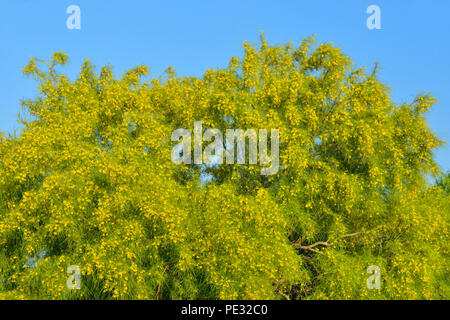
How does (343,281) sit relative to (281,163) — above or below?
below

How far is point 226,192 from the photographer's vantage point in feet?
61.6

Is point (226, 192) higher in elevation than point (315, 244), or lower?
higher

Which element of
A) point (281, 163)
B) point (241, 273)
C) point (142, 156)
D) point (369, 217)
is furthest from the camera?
point (369, 217)

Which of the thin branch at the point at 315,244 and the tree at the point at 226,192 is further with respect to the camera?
the thin branch at the point at 315,244

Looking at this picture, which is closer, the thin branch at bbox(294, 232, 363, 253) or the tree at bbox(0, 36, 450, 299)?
the tree at bbox(0, 36, 450, 299)

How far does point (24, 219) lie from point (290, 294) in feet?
41.1

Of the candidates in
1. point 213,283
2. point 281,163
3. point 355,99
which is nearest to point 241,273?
point 213,283

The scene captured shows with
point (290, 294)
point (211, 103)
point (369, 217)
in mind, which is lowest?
point (290, 294)

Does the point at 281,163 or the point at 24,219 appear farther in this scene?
the point at 281,163

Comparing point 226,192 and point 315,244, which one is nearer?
point 226,192

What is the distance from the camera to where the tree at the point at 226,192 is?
17.5 metres

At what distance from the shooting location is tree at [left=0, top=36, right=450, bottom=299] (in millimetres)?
17500

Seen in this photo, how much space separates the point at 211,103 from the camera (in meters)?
22.1

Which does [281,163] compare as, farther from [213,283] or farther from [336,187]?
[213,283]
